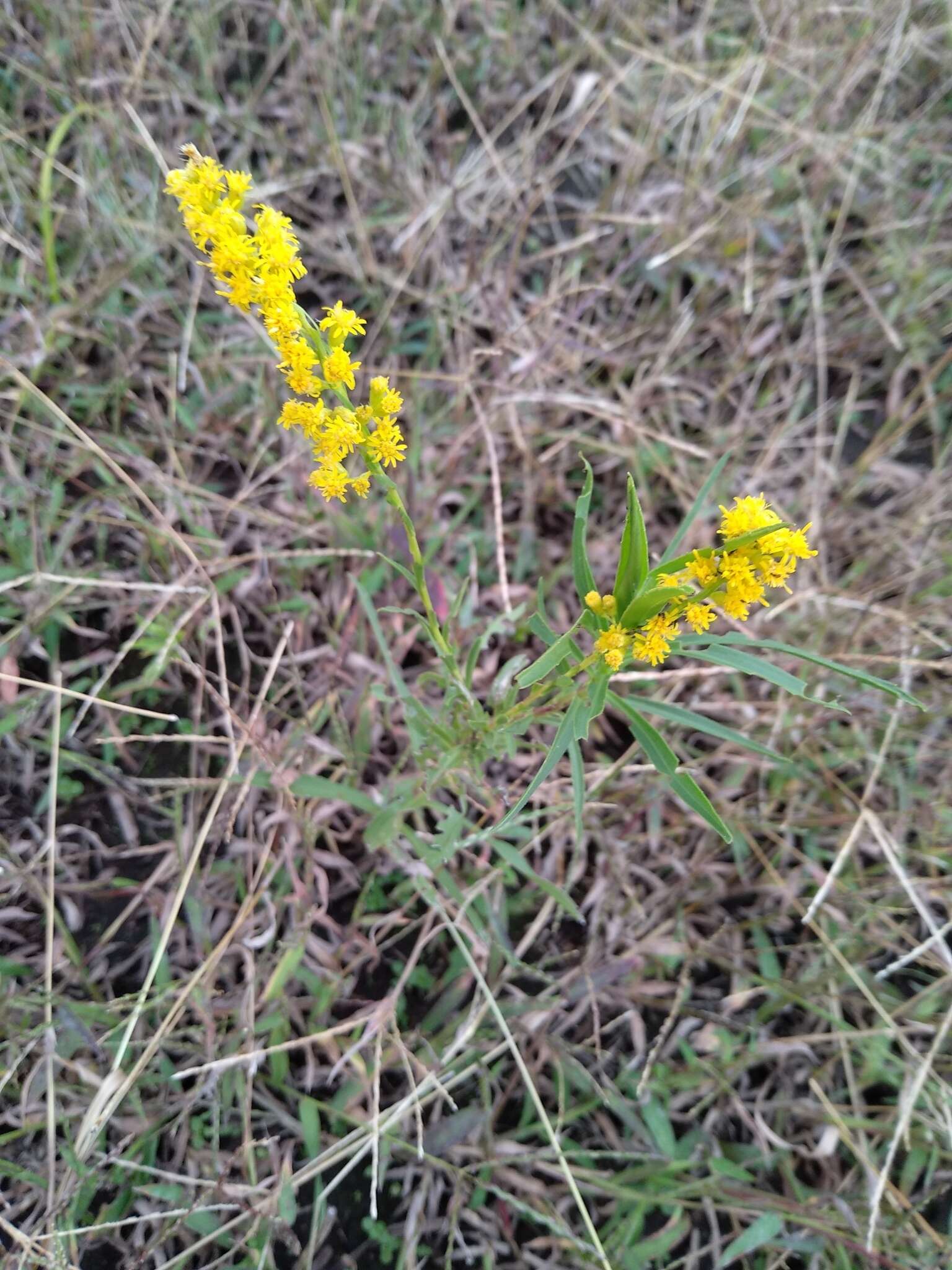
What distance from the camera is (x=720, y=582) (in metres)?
1.05

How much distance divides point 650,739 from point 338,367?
2.44 feet

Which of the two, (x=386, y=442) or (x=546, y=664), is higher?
(x=386, y=442)

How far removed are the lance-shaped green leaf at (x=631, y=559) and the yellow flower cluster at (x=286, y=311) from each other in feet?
1.22

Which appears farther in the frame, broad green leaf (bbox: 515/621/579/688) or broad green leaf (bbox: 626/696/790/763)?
broad green leaf (bbox: 626/696/790/763)

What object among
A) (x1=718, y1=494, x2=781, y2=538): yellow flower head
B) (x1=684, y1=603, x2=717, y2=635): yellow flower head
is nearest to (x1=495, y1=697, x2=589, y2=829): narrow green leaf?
(x1=684, y1=603, x2=717, y2=635): yellow flower head

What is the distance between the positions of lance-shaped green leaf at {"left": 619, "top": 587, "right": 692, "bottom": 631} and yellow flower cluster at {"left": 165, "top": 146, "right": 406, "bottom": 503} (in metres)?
0.43

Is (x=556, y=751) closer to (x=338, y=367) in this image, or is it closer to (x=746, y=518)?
(x=746, y=518)

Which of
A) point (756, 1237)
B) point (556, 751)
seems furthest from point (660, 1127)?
point (556, 751)

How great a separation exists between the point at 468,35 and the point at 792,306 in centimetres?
152

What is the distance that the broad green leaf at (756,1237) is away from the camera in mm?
1660

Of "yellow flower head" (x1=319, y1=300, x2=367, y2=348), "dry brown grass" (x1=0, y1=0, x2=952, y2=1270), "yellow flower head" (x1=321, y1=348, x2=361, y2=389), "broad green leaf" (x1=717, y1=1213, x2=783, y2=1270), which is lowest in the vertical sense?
"broad green leaf" (x1=717, y1=1213, x2=783, y2=1270)

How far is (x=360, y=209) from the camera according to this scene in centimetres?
267

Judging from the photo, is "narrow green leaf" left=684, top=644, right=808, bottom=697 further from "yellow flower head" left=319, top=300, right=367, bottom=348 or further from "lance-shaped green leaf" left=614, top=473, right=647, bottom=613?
"yellow flower head" left=319, top=300, right=367, bottom=348

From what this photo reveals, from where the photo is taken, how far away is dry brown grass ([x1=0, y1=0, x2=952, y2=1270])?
173 cm
